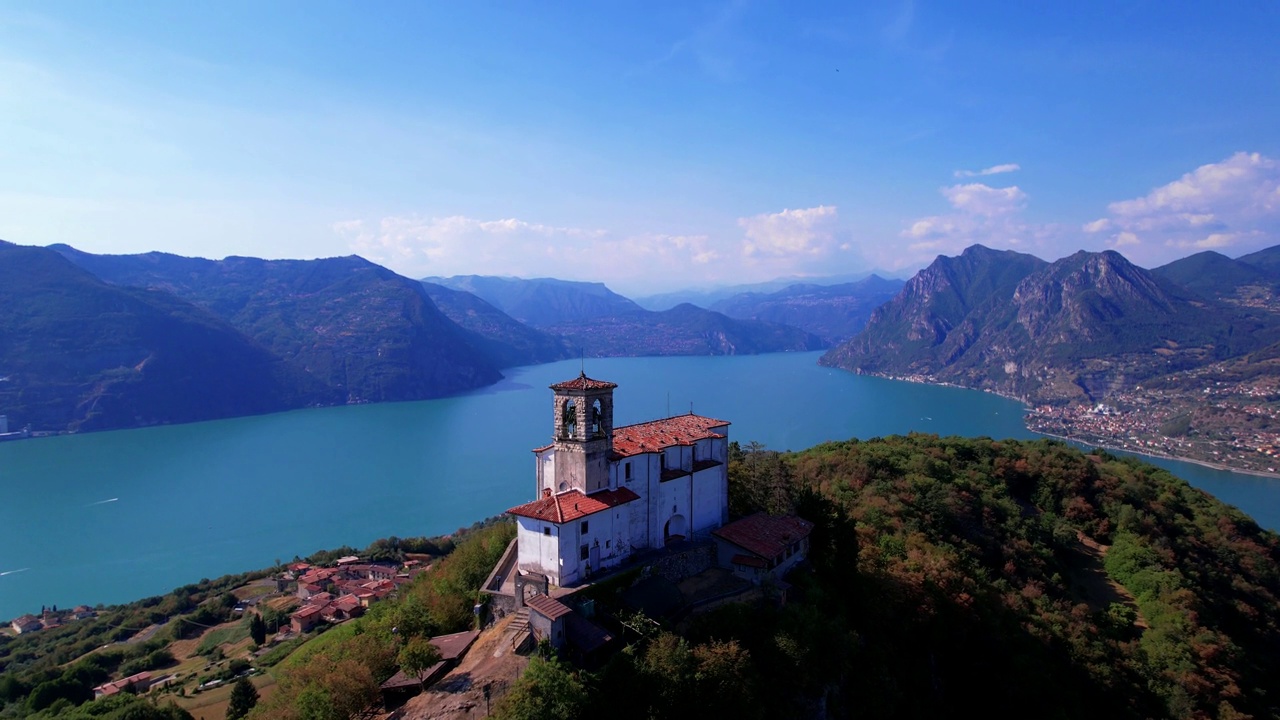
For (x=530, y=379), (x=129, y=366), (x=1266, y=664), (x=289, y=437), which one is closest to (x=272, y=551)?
(x=289, y=437)

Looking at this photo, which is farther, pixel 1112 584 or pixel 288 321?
pixel 288 321

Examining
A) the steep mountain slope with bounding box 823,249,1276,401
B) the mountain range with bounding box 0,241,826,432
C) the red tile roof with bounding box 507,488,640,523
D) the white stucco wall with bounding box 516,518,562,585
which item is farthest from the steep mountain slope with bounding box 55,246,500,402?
the red tile roof with bounding box 507,488,640,523

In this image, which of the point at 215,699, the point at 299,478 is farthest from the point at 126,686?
the point at 299,478

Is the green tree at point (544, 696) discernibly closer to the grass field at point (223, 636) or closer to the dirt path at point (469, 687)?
the dirt path at point (469, 687)

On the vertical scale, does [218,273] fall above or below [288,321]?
above

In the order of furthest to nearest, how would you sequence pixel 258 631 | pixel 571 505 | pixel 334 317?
pixel 334 317, pixel 258 631, pixel 571 505

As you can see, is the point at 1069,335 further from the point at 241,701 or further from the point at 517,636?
the point at 241,701

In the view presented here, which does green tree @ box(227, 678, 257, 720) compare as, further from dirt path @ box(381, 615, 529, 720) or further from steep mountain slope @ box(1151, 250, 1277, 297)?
steep mountain slope @ box(1151, 250, 1277, 297)

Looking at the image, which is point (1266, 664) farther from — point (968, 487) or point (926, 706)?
point (926, 706)
